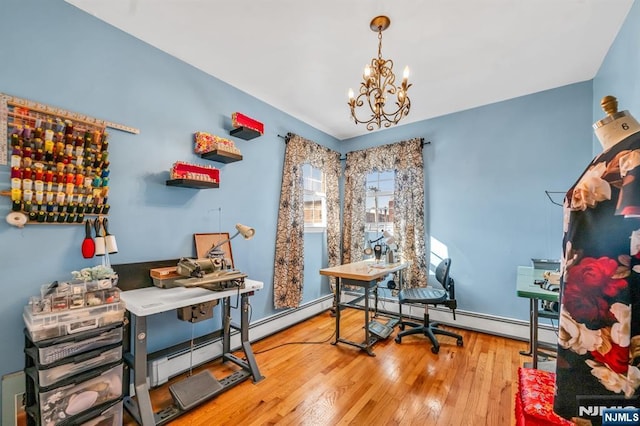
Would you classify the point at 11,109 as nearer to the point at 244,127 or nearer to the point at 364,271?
Result: the point at 244,127

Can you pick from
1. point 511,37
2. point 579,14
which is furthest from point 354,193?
point 579,14

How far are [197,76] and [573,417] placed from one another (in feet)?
10.7

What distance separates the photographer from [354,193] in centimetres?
422

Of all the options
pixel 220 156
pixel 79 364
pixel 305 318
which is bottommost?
pixel 305 318

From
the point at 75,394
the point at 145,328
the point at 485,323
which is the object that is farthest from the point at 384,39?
the point at 485,323

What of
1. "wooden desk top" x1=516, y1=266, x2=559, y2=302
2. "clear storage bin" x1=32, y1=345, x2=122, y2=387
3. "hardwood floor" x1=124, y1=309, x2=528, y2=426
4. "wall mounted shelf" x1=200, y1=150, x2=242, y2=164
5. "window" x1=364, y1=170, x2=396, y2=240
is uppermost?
"wall mounted shelf" x1=200, y1=150, x2=242, y2=164

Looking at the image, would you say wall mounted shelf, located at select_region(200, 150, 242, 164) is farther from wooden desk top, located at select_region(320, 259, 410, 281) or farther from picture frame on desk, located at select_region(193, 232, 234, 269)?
wooden desk top, located at select_region(320, 259, 410, 281)

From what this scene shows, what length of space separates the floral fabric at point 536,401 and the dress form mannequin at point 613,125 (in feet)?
3.35

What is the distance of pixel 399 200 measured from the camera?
12.4 feet

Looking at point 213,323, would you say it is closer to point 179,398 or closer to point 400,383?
point 179,398

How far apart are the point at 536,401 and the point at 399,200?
2.87m

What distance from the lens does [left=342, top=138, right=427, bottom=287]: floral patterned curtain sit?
11.8ft

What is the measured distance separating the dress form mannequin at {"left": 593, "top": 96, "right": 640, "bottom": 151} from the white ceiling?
4.21ft

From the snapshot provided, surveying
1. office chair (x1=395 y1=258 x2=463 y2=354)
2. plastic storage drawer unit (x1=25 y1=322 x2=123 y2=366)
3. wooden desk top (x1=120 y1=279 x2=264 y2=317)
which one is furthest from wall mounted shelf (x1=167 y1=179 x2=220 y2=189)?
office chair (x1=395 y1=258 x2=463 y2=354)
